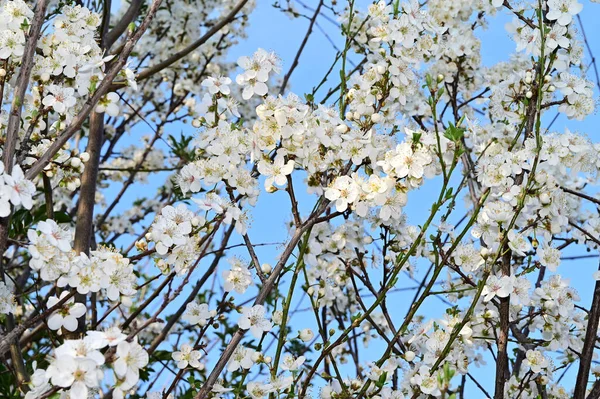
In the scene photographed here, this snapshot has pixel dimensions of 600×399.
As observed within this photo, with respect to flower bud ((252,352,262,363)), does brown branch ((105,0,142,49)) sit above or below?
above

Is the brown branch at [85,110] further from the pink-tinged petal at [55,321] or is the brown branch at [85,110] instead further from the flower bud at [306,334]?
the flower bud at [306,334]

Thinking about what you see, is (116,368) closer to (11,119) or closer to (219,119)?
(11,119)

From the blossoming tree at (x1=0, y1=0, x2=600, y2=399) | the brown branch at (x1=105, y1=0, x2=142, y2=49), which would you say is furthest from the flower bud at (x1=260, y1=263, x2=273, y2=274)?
the brown branch at (x1=105, y1=0, x2=142, y2=49)

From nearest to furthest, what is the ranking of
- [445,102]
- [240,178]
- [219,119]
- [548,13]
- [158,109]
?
1. [240,178]
2. [219,119]
3. [548,13]
4. [445,102]
5. [158,109]

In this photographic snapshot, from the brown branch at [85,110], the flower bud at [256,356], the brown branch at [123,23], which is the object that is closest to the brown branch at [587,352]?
the flower bud at [256,356]

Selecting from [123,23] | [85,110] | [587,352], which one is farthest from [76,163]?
[587,352]

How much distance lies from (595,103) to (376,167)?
990 millimetres

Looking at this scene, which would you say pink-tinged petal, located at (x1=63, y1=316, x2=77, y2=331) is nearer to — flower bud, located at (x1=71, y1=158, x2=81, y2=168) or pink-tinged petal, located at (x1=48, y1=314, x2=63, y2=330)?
pink-tinged petal, located at (x1=48, y1=314, x2=63, y2=330)

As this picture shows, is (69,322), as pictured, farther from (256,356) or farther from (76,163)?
(76,163)

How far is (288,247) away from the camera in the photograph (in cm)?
195

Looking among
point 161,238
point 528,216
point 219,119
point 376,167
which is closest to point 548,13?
point 528,216

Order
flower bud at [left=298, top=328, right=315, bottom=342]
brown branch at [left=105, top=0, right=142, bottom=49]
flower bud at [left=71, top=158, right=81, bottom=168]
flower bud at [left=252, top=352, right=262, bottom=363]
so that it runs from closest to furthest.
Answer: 1. flower bud at [left=252, top=352, right=262, bottom=363]
2. flower bud at [left=298, top=328, right=315, bottom=342]
3. flower bud at [left=71, top=158, right=81, bottom=168]
4. brown branch at [left=105, top=0, right=142, bottom=49]

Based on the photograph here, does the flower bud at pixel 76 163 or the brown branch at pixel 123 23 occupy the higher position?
the brown branch at pixel 123 23

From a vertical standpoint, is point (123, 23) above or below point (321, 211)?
above
